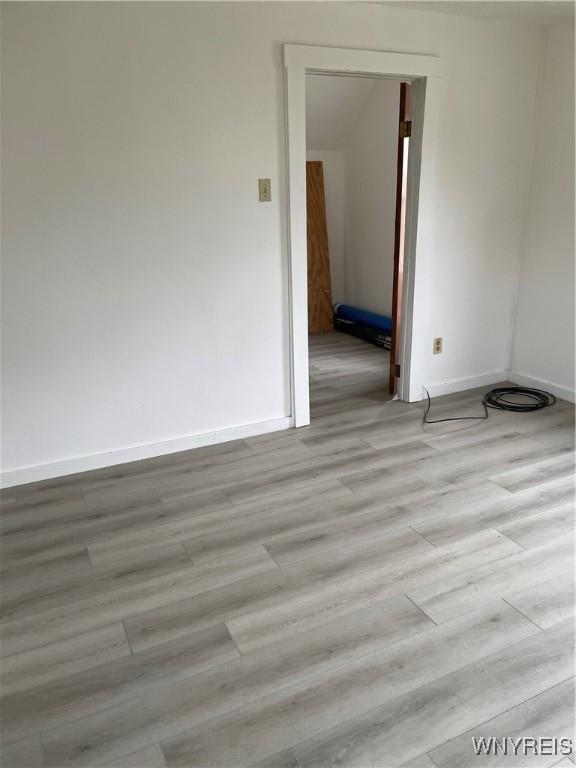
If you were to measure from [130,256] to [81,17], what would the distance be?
1.03 meters

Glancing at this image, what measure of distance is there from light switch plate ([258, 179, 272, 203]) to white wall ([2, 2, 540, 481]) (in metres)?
0.04

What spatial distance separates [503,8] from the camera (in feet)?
10.3

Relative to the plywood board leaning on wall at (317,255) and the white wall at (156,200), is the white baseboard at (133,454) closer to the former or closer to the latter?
the white wall at (156,200)

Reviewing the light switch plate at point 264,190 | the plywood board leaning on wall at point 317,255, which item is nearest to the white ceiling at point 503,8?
the light switch plate at point 264,190

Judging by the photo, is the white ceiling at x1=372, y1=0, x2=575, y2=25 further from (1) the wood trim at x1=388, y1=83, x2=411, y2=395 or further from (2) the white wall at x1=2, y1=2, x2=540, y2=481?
(1) the wood trim at x1=388, y1=83, x2=411, y2=395

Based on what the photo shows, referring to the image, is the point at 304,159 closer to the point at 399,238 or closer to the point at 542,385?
the point at 399,238

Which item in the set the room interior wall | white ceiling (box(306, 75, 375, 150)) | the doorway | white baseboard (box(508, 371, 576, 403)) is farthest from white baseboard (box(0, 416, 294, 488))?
white ceiling (box(306, 75, 375, 150))

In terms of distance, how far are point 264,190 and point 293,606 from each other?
2072mm

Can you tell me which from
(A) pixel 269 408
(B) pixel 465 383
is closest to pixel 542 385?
(B) pixel 465 383

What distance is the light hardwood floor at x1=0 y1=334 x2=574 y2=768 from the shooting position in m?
1.55

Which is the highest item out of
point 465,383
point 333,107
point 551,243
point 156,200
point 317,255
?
point 333,107

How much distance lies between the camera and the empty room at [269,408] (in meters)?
1.65

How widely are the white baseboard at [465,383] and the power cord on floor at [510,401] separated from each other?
2.7 inches

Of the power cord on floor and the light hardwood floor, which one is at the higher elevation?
the power cord on floor
